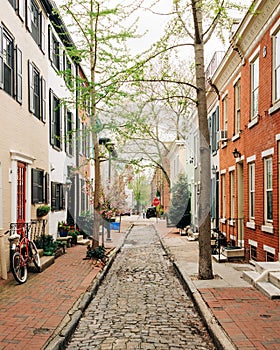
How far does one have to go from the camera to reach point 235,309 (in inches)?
312

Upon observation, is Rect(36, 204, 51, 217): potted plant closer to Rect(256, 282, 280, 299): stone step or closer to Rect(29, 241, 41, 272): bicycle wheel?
Rect(29, 241, 41, 272): bicycle wheel

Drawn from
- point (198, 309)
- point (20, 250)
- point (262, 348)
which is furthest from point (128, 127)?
point (262, 348)

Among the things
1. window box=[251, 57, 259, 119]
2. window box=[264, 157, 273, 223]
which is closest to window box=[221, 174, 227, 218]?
window box=[251, 57, 259, 119]

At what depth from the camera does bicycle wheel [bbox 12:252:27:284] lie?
32.6 feet

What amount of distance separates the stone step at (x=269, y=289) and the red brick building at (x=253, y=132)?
163 cm

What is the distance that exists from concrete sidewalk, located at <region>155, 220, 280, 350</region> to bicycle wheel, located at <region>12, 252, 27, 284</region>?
3348 mm

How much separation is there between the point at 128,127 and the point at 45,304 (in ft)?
23.2

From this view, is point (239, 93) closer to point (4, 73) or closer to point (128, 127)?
point (128, 127)

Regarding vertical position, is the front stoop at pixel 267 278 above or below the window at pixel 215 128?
below

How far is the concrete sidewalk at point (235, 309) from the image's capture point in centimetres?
618

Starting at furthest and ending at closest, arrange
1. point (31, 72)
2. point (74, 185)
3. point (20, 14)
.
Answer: point (74, 185)
point (31, 72)
point (20, 14)

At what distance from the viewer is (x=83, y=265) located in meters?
13.5

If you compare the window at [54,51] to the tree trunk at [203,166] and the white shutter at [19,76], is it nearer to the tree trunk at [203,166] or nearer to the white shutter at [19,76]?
the white shutter at [19,76]

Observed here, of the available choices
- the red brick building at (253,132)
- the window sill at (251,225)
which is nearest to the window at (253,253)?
the red brick building at (253,132)
